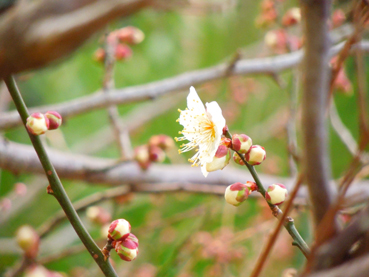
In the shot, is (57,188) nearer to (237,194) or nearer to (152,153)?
(237,194)

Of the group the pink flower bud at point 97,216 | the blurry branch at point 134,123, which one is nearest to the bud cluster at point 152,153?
the pink flower bud at point 97,216

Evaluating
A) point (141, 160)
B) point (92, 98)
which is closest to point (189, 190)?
point (141, 160)

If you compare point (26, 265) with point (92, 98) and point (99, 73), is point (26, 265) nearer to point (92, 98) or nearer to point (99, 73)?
point (92, 98)

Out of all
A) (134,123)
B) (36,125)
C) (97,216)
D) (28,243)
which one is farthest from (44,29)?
(134,123)

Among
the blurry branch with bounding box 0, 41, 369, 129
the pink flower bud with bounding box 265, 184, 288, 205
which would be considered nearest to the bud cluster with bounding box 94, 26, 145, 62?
the blurry branch with bounding box 0, 41, 369, 129

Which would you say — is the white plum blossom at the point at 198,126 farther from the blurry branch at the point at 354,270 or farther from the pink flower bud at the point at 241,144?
the blurry branch at the point at 354,270
